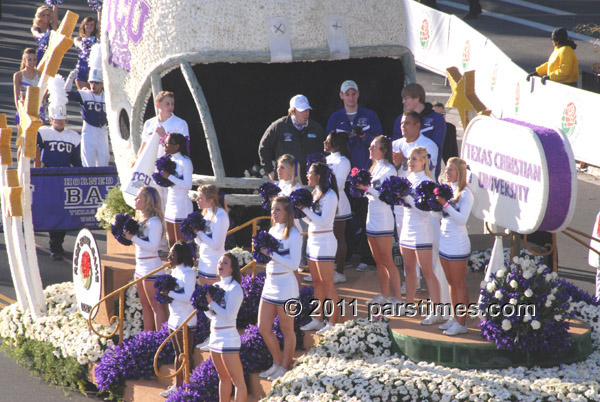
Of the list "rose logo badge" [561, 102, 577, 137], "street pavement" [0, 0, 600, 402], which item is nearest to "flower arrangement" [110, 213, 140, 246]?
"street pavement" [0, 0, 600, 402]

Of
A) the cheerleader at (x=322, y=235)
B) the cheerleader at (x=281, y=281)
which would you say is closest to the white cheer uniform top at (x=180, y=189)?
the cheerleader at (x=322, y=235)

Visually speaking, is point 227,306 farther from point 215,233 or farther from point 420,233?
point 420,233

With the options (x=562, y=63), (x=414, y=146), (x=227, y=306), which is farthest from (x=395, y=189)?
(x=562, y=63)

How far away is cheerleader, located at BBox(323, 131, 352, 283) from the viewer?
35.7 ft

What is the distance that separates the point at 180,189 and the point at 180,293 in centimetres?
158

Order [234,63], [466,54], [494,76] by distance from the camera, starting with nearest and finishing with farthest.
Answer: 1. [234,63]
2. [494,76]
3. [466,54]

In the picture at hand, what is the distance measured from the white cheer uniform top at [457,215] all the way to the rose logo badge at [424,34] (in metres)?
13.6

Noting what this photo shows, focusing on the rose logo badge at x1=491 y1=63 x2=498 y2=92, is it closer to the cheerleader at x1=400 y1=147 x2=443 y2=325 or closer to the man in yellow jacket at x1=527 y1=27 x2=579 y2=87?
the man in yellow jacket at x1=527 y1=27 x2=579 y2=87

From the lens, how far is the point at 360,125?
1146cm

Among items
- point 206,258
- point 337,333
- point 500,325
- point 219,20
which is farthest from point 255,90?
point 500,325

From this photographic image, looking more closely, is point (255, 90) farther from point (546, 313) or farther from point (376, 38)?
point (546, 313)

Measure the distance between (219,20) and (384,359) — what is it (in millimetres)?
4373

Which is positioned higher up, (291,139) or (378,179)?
(291,139)

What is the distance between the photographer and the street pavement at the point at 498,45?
470 inches
